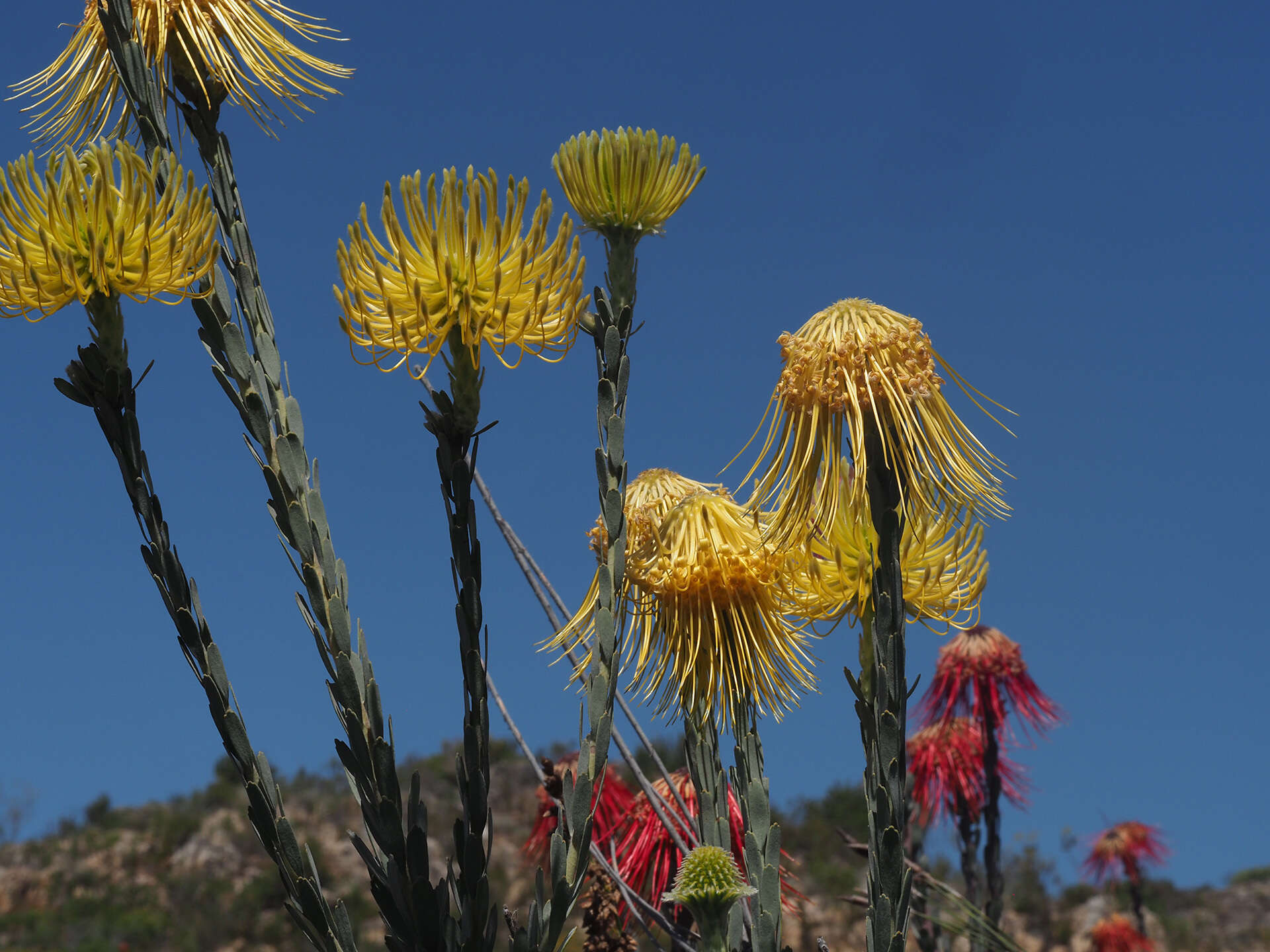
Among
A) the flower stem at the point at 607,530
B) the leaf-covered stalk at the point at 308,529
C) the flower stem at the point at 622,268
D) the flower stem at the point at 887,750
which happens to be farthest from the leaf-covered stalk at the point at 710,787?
the flower stem at the point at 622,268

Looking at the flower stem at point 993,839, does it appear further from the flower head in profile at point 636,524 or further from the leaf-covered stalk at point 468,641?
the leaf-covered stalk at point 468,641

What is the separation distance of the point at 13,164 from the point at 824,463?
1.94m

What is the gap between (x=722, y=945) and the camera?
2.01m

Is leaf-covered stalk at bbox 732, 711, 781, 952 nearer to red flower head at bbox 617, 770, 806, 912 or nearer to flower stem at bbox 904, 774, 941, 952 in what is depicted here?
flower stem at bbox 904, 774, 941, 952

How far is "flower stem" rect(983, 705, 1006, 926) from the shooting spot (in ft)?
18.2

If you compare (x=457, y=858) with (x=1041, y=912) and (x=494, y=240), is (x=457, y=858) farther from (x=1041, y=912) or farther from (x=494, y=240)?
(x=1041, y=912)

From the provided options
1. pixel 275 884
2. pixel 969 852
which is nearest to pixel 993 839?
pixel 969 852

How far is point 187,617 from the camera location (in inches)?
92.6

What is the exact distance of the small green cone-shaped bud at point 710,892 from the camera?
2037 mm

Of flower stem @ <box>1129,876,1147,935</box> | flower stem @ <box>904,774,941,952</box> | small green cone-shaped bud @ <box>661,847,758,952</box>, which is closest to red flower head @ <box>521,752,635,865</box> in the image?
flower stem @ <box>904,774,941,952</box>

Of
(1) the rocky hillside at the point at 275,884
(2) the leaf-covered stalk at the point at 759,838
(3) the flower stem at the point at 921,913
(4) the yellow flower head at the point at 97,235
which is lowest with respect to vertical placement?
(2) the leaf-covered stalk at the point at 759,838

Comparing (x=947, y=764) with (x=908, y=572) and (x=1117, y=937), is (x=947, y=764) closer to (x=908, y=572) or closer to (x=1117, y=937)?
(x=908, y=572)

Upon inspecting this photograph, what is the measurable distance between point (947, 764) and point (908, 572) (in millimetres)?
4780

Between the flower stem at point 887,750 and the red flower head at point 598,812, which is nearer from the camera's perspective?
the flower stem at point 887,750
